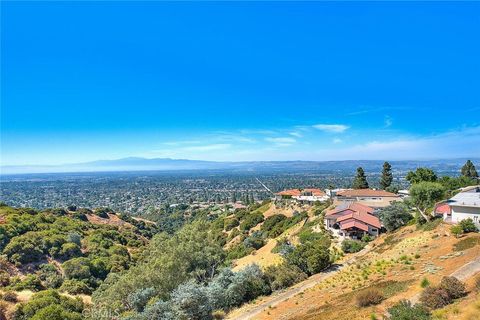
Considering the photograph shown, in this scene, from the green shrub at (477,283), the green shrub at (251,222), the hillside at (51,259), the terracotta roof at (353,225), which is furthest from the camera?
the green shrub at (251,222)

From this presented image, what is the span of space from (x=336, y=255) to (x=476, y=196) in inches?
518

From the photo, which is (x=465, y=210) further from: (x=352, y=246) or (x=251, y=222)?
(x=251, y=222)

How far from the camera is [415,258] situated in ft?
64.3

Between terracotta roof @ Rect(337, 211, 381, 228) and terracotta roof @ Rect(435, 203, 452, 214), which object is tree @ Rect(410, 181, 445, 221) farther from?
terracotta roof @ Rect(337, 211, 381, 228)

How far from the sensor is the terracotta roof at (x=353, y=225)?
33.0m

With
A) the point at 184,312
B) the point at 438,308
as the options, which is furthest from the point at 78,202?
the point at 438,308

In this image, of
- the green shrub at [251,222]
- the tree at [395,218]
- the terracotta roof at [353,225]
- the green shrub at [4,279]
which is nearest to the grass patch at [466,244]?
the tree at [395,218]

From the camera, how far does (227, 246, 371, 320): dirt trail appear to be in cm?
1812

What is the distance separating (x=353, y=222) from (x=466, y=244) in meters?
14.3

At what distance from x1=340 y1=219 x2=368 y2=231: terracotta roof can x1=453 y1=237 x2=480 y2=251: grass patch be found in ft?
42.2

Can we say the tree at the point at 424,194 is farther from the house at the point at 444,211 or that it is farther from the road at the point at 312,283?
the road at the point at 312,283

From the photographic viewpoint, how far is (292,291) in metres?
20.5

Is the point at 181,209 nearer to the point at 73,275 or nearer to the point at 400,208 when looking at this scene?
the point at 73,275

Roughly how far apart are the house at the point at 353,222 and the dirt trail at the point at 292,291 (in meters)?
7.78
